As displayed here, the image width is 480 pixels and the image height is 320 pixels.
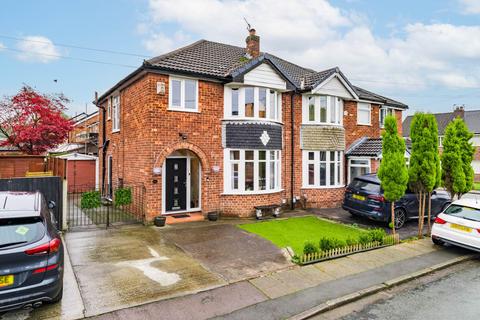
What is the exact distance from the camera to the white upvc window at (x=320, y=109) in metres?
15.0

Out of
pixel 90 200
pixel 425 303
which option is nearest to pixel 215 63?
pixel 90 200

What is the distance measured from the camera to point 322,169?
15266 mm

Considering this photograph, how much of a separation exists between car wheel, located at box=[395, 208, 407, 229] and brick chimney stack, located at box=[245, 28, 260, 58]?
947cm

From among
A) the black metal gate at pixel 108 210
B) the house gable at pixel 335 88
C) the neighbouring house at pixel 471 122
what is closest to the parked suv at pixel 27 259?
the black metal gate at pixel 108 210

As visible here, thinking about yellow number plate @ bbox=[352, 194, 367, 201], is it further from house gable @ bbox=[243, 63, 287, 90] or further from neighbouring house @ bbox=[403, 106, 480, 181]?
neighbouring house @ bbox=[403, 106, 480, 181]

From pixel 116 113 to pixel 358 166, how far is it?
12555 mm

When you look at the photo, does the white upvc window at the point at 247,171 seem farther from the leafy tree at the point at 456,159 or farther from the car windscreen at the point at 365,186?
the leafy tree at the point at 456,159

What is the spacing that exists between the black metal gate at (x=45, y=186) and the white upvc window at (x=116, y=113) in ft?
19.7

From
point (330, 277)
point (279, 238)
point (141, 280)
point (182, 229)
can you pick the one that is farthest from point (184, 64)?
point (330, 277)

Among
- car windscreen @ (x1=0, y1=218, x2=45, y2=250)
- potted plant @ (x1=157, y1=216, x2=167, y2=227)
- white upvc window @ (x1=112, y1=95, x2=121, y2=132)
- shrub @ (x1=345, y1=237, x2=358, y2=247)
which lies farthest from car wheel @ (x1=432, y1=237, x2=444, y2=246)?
white upvc window @ (x1=112, y1=95, x2=121, y2=132)

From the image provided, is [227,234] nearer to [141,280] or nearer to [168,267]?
[168,267]

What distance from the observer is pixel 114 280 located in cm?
606

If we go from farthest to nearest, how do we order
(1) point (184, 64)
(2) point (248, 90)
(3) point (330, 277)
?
1. (2) point (248, 90)
2. (1) point (184, 64)
3. (3) point (330, 277)

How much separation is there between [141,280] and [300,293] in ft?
10.1
